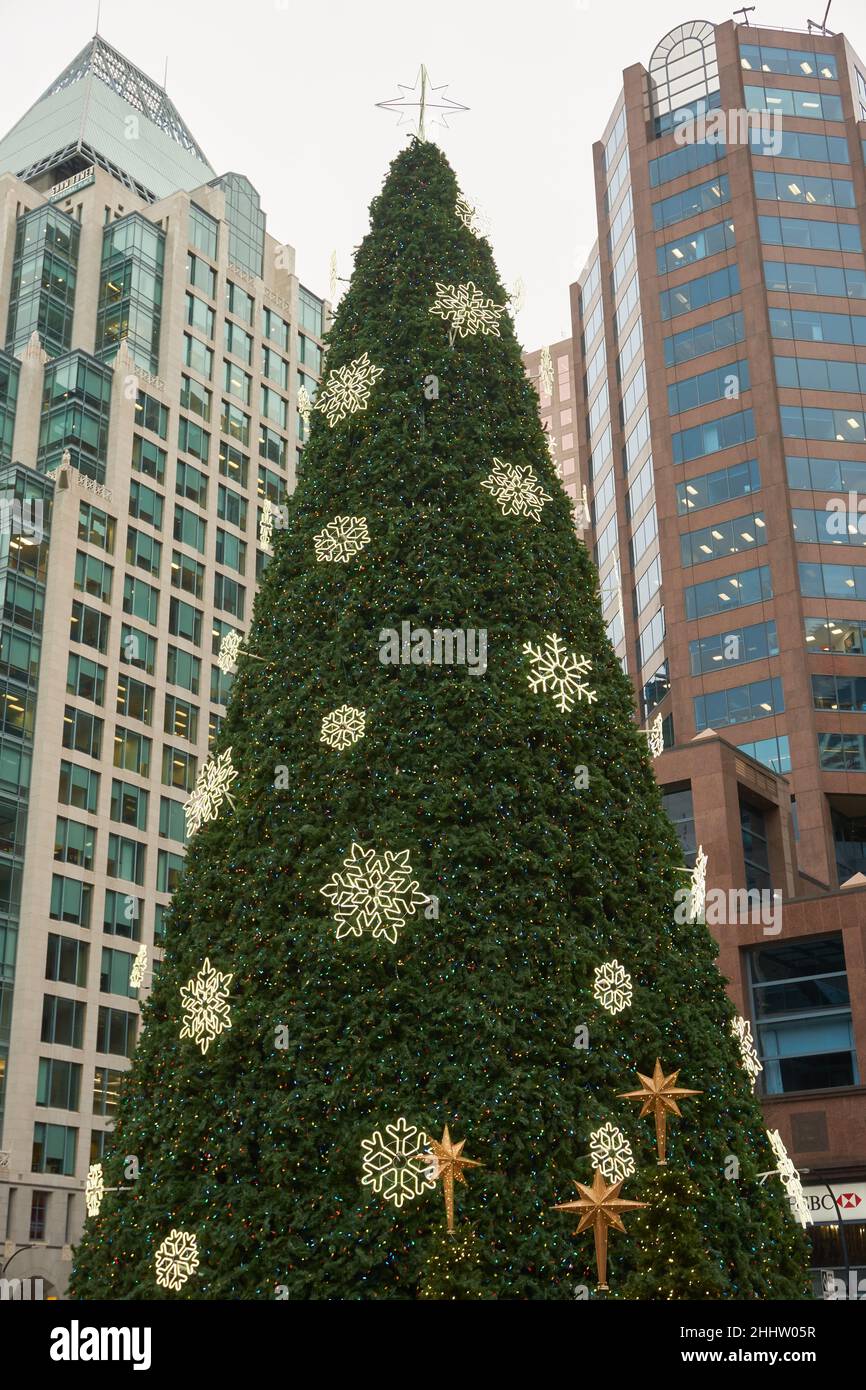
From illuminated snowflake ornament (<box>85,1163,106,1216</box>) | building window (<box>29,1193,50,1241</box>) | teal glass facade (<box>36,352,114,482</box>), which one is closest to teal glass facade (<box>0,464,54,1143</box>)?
teal glass facade (<box>36,352,114,482</box>)

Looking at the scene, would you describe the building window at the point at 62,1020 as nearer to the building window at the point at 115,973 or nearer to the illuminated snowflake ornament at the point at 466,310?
the building window at the point at 115,973

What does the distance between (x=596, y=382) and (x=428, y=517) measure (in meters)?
80.7

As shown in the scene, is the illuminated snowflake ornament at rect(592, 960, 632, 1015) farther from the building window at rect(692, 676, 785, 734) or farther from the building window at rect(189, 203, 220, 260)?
the building window at rect(189, 203, 220, 260)

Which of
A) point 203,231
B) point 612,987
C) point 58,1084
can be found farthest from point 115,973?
point 612,987

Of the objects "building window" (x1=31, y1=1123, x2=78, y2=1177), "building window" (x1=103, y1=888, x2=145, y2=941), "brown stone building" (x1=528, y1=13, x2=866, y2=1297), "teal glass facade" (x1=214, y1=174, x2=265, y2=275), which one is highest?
"teal glass facade" (x1=214, y1=174, x2=265, y2=275)

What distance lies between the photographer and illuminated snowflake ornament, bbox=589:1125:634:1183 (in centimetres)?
1390

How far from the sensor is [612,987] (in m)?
15.2

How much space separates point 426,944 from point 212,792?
3.83 metres

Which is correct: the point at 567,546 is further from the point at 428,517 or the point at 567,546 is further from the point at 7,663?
the point at 7,663

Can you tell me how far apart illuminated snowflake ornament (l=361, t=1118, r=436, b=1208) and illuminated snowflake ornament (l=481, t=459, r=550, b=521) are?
7962mm

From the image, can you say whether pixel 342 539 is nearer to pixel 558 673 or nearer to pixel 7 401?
pixel 558 673

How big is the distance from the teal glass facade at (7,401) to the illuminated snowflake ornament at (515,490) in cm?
6948
